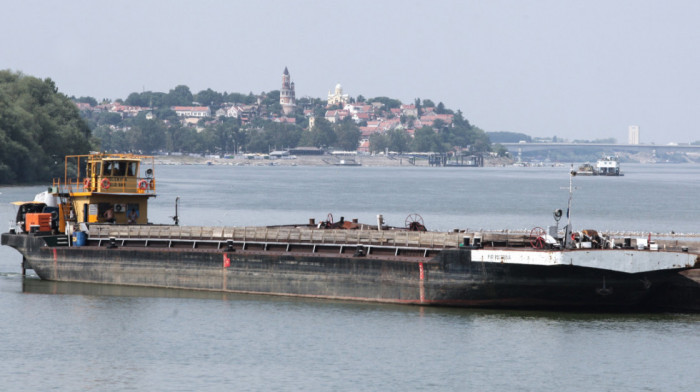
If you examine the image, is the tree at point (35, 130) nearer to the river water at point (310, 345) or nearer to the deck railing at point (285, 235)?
the deck railing at point (285, 235)

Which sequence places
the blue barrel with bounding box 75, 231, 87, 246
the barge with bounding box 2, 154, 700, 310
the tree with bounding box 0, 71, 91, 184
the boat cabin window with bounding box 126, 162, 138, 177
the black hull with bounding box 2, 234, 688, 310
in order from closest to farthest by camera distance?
1. the barge with bounding box 2, 154, 700, 310
2. the black hull with bounding box 2, 234, 688, 310
3. the blue barrel with bounding box 75, 231, 87, 246
4. the boat cabin window with bounding box 126, 162, 138, 177
5. the tree with bounding box 0, 71, 91, 184

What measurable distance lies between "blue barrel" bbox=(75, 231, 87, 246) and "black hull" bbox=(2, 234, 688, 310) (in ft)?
1.46

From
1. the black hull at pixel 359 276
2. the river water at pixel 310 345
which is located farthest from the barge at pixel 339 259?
the river water at pixel 310 345

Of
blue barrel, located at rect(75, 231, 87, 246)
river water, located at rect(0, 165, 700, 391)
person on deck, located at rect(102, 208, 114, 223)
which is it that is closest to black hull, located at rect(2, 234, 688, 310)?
blue barrel, located at rect(75, 231, 87, 246)

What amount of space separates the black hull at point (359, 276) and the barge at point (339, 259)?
5cm

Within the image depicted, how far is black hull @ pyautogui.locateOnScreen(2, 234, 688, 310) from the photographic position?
129ft

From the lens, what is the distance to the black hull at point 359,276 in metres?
39.3

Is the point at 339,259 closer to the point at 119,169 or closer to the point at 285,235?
the point at 285,235

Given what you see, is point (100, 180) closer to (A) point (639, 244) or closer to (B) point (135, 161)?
(B) point (135, 161)

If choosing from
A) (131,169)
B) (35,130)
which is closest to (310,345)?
(131,169)

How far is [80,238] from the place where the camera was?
A: 49.5 metres

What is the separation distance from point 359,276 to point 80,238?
14766 mm

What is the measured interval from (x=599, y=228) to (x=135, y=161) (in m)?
48.2

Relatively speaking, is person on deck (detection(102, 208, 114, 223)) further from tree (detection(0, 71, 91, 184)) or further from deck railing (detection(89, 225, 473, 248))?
tree (detection(0, 71, 91, 184))
